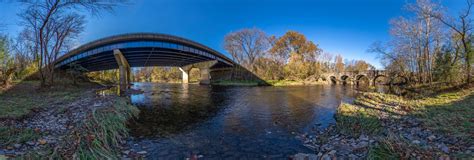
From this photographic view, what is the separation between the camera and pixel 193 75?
8119 cm

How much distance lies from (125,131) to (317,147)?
6.15m

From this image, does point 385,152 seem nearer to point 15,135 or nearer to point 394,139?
point 394,139

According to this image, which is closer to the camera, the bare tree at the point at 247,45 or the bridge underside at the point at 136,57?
the bridge underside at the point at 136,57

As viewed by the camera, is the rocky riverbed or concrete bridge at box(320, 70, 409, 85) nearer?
the rocky riverbed

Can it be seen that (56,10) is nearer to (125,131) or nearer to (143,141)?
(125,131)

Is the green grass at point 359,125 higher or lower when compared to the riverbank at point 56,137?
lower

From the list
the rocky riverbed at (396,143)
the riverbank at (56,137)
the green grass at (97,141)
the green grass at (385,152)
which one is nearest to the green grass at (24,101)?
the riverbank at (56,137)

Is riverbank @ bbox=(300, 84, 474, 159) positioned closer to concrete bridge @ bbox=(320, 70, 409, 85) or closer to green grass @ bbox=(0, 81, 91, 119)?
green grass @ bbox=(0, 81, 91, 119)

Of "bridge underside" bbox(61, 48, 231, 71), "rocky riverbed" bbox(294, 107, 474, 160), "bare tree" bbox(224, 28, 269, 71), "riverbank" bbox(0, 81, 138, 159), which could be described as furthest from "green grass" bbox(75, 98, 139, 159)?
"bare tree" bbox(224, 28, 269, 71)

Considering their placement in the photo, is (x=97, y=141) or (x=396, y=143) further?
(x=97, y=141)

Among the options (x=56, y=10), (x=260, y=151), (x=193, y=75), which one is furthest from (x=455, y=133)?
(x=193, y=75)

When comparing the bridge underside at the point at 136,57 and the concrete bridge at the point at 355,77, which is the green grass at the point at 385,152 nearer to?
the bridge underside at the point at 136,57

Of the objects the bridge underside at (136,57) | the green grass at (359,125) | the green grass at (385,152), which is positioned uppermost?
the bridge underside at (136,57)

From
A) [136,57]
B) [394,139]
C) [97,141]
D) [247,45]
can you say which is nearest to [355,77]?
[247,45]
